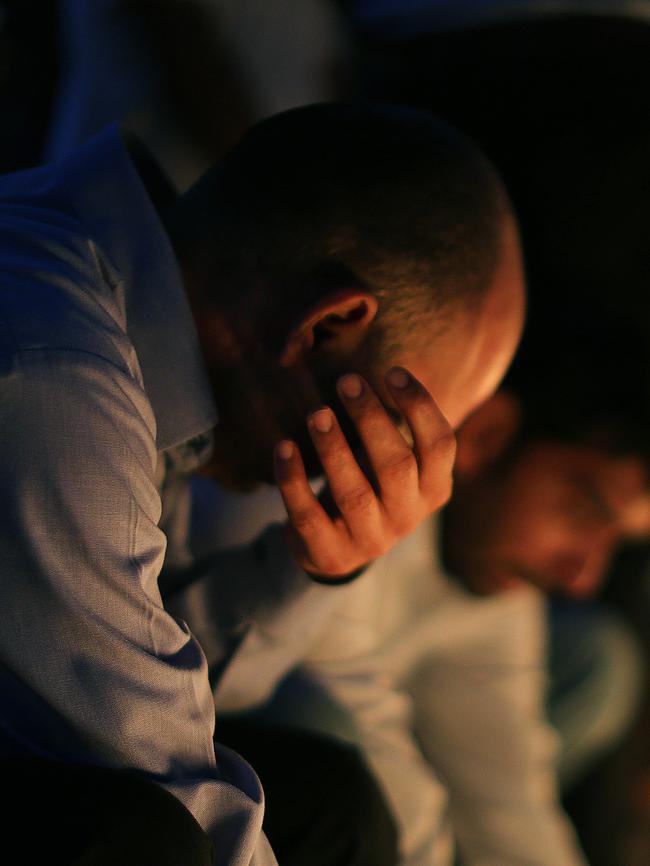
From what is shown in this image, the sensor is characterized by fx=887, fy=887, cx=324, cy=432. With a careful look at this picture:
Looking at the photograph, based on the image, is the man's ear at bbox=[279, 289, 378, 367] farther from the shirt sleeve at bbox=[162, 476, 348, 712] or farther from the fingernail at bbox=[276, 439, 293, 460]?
the shirt sleeve at bbox=[162, 476, 348, 712]

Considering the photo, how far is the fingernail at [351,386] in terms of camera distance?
0.67 m

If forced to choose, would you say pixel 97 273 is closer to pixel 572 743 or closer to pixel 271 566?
pixel 271 566

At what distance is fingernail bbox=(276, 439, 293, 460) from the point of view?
694mm

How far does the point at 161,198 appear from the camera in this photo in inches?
32.9

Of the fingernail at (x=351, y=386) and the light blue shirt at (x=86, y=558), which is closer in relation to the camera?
the light blue shirt at (x=86, y=558)

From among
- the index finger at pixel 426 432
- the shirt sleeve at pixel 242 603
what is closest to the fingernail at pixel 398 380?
the index finger at pixel 426 432

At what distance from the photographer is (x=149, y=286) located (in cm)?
71

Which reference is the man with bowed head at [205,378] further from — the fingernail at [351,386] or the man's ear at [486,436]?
the man's ear at [486,436]

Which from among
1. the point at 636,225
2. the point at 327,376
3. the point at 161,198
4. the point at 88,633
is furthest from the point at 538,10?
the point at 88,633

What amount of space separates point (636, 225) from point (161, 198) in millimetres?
1102

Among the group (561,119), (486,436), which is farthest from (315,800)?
(561,119)

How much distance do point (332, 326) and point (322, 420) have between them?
0.09 m

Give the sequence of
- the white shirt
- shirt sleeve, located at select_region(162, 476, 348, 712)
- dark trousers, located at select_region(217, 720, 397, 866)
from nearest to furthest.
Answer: dark trousers, located at select_region(217, 720, 397, 866), shirt sleeve, located at select_region(162, 476, 348, 712), the white shirt


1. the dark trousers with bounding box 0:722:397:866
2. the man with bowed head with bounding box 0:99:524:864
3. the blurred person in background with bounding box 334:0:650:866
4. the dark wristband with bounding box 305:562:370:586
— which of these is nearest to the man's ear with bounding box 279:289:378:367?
the man with bowed head with bounding box 0:99:524:864
